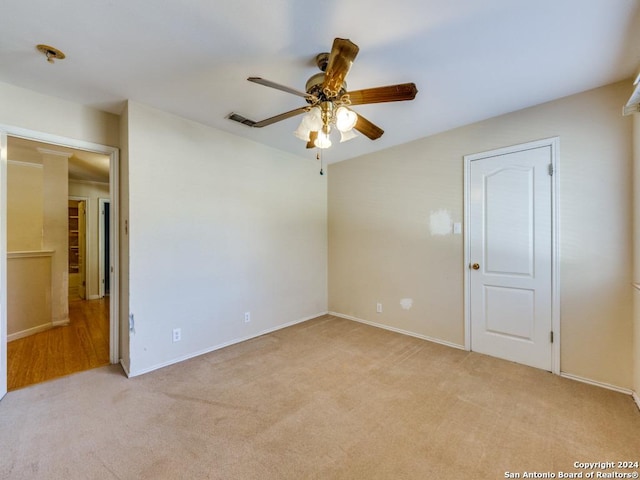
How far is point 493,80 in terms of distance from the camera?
2.07 metres

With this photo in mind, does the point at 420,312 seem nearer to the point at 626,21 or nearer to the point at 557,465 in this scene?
the point at 557,465

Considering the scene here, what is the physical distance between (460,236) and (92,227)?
656 centimetres

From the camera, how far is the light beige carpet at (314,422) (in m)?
1.45

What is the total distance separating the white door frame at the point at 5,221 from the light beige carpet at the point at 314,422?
280 mm

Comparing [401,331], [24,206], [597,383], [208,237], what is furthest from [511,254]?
[24,206]

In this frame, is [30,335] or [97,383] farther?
[30,335]

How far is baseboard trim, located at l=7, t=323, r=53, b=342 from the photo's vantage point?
317 cm

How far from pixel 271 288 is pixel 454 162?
260 centimetres

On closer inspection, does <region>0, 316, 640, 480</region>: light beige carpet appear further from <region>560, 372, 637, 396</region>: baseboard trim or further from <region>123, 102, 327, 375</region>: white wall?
<region>123, 102, 327, 375</region>: white wall

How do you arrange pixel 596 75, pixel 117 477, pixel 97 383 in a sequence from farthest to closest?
1. pixel 97 383
2. pixel 596 75
3. pixel 117 477

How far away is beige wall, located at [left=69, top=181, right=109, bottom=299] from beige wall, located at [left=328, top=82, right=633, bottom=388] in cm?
476

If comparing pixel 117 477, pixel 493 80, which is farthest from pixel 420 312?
pixel 117 477

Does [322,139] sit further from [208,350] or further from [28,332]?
[28,332]

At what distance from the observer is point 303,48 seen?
1685 millimetres
